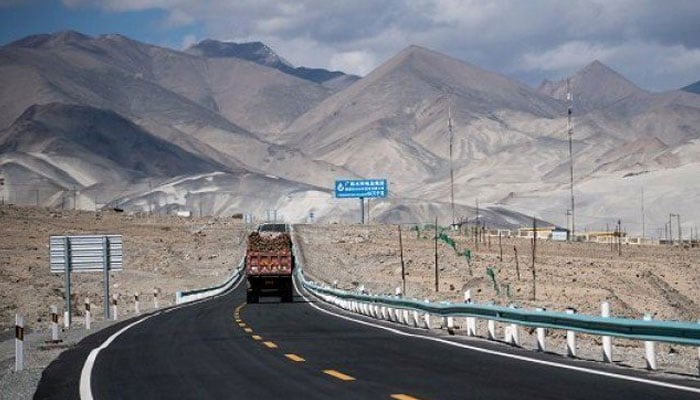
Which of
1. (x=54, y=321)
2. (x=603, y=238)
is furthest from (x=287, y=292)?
(x=603, y=238)

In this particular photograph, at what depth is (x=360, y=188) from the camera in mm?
164750

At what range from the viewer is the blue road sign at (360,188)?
16425cm

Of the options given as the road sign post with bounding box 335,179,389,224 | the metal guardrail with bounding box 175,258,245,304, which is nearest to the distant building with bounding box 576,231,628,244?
the road sign post with bounding box 335,179,389,224

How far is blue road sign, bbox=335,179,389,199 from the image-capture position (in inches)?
6467

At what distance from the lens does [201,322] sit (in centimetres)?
3662

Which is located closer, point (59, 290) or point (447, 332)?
point (447, 332)

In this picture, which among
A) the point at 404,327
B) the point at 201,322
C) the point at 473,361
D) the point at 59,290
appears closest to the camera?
the point at 473,361

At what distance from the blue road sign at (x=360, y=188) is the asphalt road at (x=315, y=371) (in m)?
135

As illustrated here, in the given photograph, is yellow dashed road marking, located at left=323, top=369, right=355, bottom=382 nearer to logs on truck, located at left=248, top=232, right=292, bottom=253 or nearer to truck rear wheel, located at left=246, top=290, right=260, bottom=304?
truck rear wheel, located at left=246, top=290, right=260, bottom=304

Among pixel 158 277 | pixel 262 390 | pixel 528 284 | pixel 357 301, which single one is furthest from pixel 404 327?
pixel 158 277

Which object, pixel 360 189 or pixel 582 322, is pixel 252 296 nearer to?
pixel 582 322

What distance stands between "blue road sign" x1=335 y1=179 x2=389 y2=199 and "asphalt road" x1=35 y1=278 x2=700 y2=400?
135 m

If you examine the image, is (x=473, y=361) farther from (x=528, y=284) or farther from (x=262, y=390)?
(x=528, y=284)

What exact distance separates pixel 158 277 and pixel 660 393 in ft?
262
